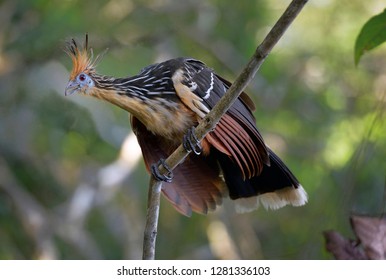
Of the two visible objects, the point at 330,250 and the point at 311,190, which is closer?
the point at 330,250

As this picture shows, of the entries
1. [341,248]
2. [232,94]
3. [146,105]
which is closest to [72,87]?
[146,105]

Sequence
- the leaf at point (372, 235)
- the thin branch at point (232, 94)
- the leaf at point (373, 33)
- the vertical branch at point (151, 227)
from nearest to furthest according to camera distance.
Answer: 1. the thin branch at point (232, 94)
2. the leaf at point (373, 33)
3. the leaf at point (372, 235)
4. the vertical branch at point (151, 227)

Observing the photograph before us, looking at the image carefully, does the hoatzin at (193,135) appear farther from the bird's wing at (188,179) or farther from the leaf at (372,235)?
the leaf at (372,235)

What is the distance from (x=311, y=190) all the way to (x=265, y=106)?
146 cm

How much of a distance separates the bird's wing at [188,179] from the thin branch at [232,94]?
1.67 ft

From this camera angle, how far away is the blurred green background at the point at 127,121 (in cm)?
638

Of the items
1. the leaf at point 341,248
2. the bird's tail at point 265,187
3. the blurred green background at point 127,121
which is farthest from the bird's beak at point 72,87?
the blurred green background at point 127,121

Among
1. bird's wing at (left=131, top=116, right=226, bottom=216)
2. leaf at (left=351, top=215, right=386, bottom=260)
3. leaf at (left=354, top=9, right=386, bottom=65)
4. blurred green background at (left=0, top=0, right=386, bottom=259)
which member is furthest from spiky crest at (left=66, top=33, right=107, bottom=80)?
blurred green background at (left=0, top=0, right=386, bottom=259)

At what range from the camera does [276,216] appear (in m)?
7.40

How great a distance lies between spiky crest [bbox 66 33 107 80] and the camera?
335cm

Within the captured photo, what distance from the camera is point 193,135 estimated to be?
3.02 m

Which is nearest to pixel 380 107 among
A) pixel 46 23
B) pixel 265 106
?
pixel 46 23

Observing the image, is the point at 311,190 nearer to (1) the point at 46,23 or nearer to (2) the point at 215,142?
(1) the point at 46,23
